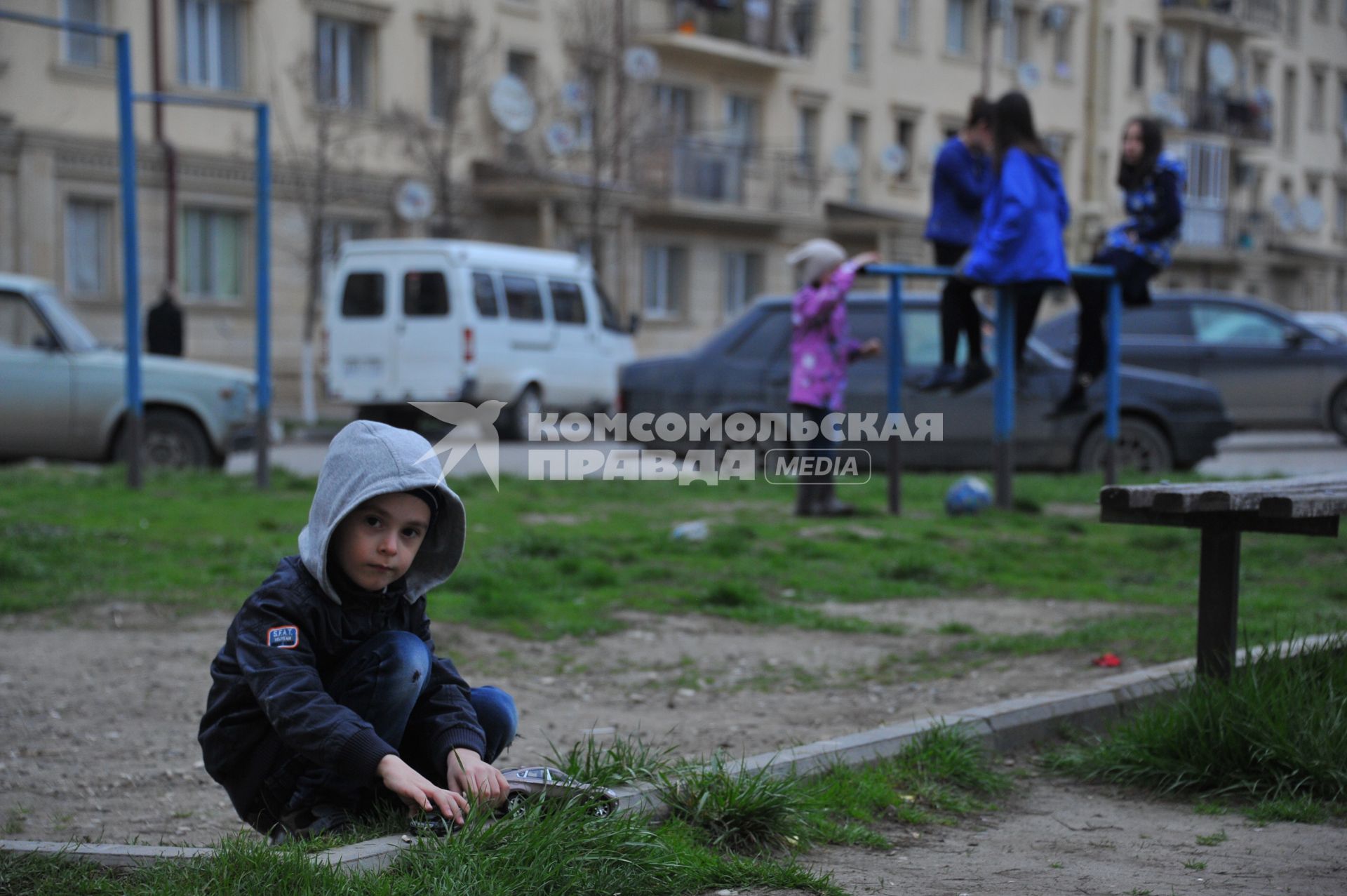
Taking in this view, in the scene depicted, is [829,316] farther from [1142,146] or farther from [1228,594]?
[1228,594]

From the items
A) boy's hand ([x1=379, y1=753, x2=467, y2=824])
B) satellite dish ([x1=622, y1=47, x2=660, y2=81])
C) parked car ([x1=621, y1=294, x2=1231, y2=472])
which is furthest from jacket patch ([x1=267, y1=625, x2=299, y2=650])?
satellite dish ([x1=622, y1=47, x2=660, y2=81])

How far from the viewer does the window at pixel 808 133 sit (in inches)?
1623

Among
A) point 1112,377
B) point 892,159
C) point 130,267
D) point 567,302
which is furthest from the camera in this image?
point 892,159

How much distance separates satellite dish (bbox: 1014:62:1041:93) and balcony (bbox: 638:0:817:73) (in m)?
8.24

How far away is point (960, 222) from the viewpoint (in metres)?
10.5

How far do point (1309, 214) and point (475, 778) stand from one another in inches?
2388

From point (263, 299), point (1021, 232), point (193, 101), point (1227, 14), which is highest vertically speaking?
point (1227, 14)

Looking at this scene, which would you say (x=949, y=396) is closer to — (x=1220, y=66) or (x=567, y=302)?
(x=567, y=302)

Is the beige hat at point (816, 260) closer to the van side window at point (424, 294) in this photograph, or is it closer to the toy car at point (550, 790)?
the toy car at point (550, 790)

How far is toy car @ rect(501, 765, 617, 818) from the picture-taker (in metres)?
3.45

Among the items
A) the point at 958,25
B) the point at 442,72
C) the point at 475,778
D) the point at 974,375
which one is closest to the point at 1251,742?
the point at 475,778

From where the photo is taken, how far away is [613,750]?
388 centimetres

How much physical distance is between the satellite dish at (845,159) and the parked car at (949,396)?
26937 mm

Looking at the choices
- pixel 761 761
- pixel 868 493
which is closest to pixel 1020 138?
pixel 868 493
